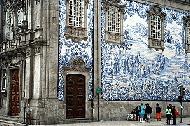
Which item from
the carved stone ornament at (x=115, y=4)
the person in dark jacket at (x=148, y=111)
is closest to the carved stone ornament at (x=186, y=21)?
the carved stone ornament at (x=115, y=4)

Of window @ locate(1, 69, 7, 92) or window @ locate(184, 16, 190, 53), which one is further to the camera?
window @ locate(184, 16, 190, 53)

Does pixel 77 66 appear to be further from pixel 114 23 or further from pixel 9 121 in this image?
pixel 9 121

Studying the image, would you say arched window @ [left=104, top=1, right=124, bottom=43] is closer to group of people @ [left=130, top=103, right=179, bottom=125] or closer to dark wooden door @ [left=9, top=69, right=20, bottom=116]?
group of people @ [left=130, top=103, right=179, bottom=125]

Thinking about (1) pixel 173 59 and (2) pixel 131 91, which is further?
(1) pixel 173 59

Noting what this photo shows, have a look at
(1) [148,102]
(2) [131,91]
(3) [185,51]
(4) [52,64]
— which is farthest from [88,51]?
(3) [185,51]

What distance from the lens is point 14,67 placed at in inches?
1051

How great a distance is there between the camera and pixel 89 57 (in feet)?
82.3

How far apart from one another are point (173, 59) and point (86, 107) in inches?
377

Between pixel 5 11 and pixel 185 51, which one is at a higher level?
pixel 5 11

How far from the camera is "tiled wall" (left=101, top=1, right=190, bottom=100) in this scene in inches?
1038

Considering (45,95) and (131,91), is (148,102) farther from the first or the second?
(45,95)

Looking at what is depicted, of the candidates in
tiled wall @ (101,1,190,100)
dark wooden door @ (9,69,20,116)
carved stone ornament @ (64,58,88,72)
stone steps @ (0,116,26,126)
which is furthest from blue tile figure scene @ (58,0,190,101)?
dark wooden door @ (9,69,20,116)

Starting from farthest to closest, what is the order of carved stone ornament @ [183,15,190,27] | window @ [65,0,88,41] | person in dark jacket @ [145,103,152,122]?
carved stone ornament @ [183,15,190,27], person in dark jacket @ [145,103,152,122], window @ [65,0,88,41]

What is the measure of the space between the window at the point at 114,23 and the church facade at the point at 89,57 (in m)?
0.07
